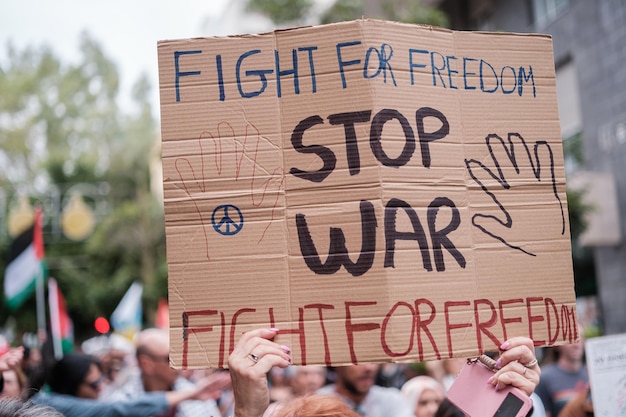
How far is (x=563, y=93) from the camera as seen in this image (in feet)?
61.4

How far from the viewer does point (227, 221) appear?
9.37 ft

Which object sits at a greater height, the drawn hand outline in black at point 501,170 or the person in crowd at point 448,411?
the drawn hand outline in black at point 501,170

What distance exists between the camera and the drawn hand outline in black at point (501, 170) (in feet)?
9.59

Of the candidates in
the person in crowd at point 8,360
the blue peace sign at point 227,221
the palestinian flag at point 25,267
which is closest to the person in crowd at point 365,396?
the person in crowd at point 8,360

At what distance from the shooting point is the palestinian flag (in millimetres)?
8891

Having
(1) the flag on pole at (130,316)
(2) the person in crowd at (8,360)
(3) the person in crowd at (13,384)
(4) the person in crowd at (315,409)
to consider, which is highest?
(2) the person in crowd at (8,360)

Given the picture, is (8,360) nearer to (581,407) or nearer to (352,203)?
(352,203)

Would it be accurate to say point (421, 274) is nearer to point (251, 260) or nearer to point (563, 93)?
point (251, 260)

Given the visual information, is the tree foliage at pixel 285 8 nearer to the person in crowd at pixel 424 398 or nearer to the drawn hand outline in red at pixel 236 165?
the person in crowd at pixel 424 398

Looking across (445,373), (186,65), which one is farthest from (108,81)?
(186,65)

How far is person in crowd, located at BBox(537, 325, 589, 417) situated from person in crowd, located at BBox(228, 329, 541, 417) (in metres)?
3.49

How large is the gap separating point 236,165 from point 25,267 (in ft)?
22.2

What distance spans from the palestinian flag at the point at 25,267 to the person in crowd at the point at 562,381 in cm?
548

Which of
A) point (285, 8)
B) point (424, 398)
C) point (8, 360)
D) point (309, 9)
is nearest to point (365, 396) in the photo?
point (424, 398)
